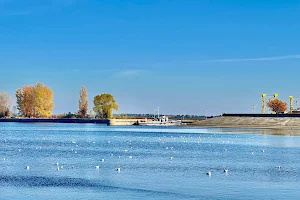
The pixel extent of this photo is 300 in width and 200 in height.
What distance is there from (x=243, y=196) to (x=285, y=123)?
494 ft

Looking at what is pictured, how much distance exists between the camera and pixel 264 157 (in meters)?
66.9

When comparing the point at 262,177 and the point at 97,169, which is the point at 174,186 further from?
the point at 97,169

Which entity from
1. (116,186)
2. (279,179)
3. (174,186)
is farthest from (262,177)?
(116,186)

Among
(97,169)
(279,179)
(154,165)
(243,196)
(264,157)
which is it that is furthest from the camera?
(264,157)

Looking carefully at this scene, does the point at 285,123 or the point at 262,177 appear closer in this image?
the point at 262,177

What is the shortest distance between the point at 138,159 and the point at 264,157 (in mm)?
14202

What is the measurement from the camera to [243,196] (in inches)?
1468

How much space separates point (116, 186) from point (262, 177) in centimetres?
1232

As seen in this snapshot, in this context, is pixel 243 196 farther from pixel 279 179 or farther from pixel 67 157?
pixel 67 157

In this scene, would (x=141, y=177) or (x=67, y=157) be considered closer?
(x=141, y=177)

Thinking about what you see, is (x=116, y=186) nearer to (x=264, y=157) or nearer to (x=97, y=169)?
(x=97, y=169)

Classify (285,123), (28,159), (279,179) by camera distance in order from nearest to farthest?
(279,179) → (28,159) → (285,123)

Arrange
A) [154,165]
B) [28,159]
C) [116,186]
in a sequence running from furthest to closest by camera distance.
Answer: [28,159], [154,165], [116,186]

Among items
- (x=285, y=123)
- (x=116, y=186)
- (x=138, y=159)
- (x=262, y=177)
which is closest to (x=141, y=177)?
(x=116, y=186)
